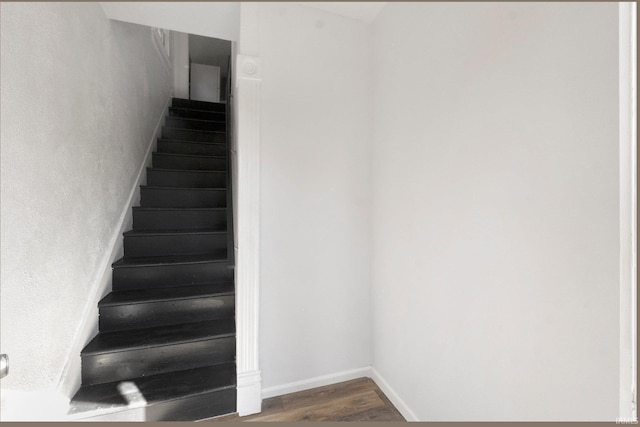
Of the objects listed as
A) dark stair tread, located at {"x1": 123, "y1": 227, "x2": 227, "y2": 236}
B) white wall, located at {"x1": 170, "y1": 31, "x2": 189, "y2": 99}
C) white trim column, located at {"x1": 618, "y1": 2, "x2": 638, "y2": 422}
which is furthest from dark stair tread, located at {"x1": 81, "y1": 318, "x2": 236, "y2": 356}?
white trim column, located at {"x1": 618, "y1": 2, "x2": 638, "y2": 422}

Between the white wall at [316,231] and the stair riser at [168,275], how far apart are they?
50cm

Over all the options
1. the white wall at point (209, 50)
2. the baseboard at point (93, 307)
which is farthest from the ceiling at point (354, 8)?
the baseboard at point (93, 307)

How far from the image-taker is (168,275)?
1.51 m

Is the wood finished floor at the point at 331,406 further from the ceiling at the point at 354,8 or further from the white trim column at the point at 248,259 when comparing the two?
the ceiling at the point at 354,8

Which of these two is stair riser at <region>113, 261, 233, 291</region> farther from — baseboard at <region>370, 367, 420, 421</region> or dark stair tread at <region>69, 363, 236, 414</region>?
baseboard at <region>370, 367, 420, 421</region>

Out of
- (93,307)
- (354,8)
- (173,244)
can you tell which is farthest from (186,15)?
(173,244)

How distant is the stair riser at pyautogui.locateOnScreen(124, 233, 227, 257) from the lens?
59.3 inches

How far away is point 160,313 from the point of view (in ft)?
4.55

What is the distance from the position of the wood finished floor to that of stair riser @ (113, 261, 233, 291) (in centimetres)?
72

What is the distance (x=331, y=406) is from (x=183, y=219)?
1.40 metres

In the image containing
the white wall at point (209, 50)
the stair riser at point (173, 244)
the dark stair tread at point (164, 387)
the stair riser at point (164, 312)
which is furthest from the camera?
the stair riser at point (173, 244)

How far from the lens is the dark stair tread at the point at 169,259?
4.62 ft

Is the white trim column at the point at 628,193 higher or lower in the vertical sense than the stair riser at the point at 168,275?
higher

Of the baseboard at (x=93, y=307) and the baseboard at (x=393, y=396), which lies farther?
the baseboard at (x=393, y=396)
